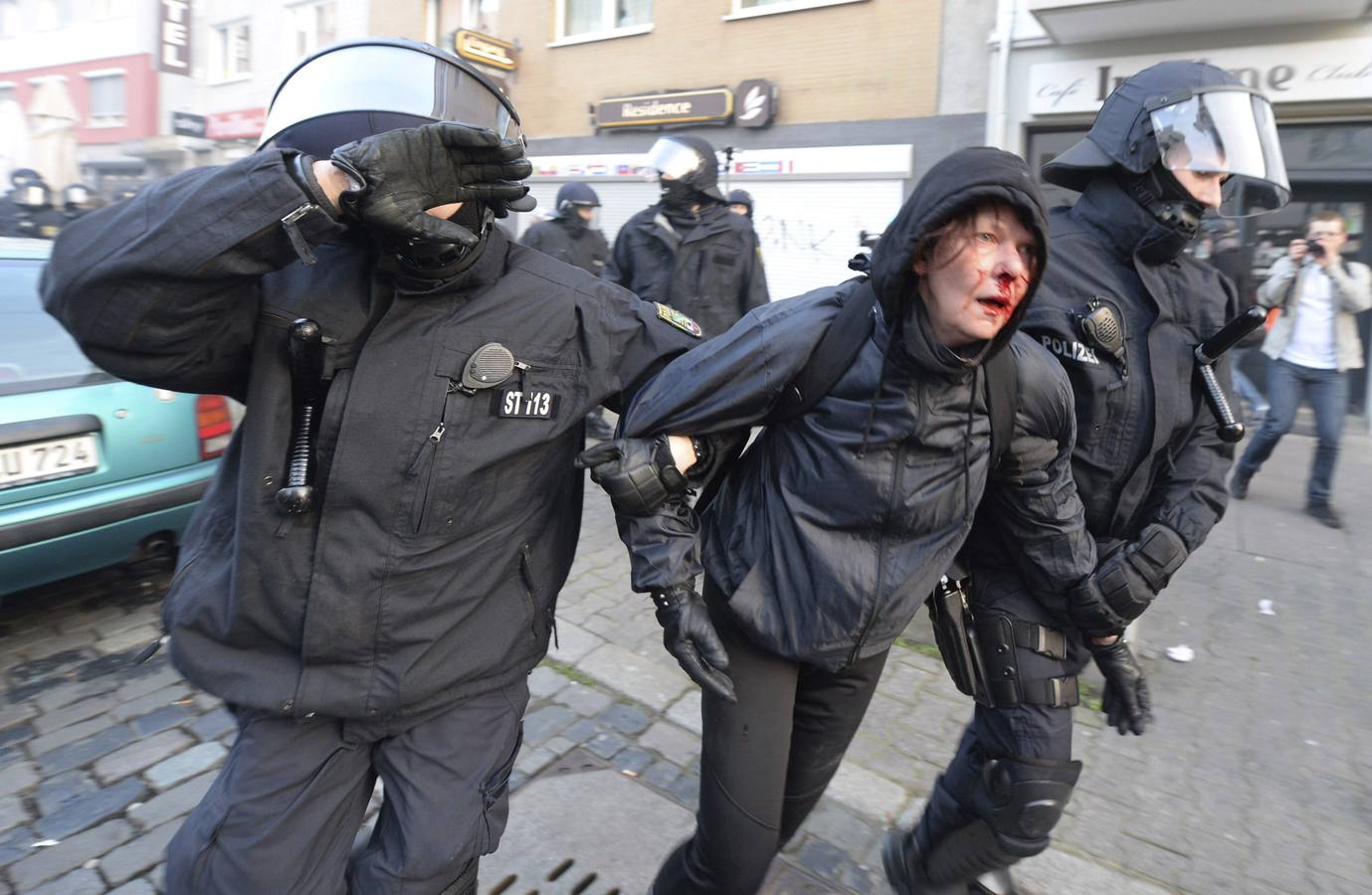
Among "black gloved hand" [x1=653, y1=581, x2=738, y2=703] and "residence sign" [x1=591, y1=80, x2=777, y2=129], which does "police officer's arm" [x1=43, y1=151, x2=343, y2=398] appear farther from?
"residence sign" [x1=591, y1=80, x2=777, y2=129]

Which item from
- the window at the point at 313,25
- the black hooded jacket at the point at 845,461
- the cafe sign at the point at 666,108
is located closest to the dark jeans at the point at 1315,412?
the black hooded jacket at the point at 845,461

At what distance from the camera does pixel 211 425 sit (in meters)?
4.17

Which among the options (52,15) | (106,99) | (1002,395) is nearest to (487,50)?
(1002,395)

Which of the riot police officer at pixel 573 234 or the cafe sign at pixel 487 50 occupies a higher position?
the cafe sign at pixel 487 50

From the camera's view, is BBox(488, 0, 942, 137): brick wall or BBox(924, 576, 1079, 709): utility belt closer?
BBox(924, 576, 1079, 709): utility belt

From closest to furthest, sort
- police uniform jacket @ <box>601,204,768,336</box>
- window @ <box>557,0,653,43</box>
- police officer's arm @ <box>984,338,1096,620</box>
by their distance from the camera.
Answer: police officer's arm @ <box>984,338,1096,620</box> → police uniform jacket @ <box>601,204,768,336</box> → window @ <box>557,0,653,43</box>

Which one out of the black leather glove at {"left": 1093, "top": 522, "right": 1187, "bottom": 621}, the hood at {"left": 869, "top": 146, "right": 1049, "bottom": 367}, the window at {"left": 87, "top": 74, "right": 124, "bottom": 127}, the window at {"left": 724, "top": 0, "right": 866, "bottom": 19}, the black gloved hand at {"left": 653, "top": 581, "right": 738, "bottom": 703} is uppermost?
the window at {"left": 87, "top": 74, "right": 124, "bottom": 127}

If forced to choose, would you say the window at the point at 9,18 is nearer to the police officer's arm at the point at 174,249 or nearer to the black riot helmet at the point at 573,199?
the black riot helmet at the point at 573,199

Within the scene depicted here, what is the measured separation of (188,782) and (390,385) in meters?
2.05

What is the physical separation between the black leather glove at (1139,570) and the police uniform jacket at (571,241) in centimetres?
606

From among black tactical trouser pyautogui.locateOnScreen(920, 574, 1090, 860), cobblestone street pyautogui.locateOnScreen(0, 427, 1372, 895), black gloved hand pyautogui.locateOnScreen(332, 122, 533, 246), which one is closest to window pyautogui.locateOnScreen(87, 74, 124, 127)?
cobblestone street pyautogui.locateOnScreen(0, 427, 1372, 895)

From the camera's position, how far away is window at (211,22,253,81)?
71.5ft

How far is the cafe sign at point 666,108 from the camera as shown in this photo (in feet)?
42.6

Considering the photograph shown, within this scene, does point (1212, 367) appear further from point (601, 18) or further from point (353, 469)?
point (601, 18)
